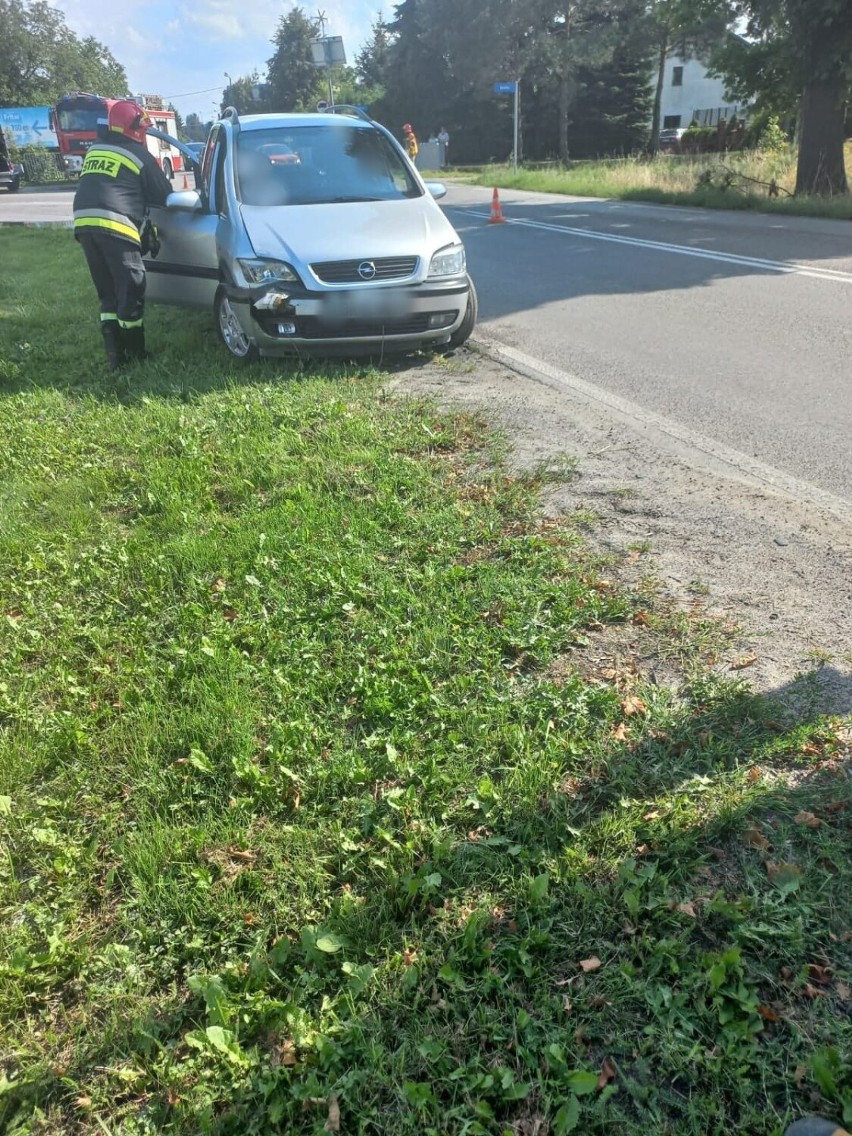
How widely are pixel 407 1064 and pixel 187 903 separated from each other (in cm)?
77

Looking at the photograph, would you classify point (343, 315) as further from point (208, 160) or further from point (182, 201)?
point (208, 160)

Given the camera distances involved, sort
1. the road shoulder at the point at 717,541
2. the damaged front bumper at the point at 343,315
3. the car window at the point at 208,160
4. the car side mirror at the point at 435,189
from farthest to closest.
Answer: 1. the car window at the point at 208,160
2. the car side mirror at the point at 435,189
3. the damaged front bumper at the point at 343,315
4. the road shoulder at the point at 717,541

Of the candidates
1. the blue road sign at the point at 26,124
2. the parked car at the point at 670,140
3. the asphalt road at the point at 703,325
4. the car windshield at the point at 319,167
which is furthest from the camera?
the blue road sign at the point at 26,124

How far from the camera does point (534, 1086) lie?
1831 mm

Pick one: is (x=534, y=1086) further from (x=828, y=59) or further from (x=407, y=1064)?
(x=828, y=59)

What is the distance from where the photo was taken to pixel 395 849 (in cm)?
242

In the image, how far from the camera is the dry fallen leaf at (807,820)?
2373mm

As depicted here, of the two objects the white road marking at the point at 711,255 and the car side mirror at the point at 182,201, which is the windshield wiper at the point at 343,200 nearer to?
the car side mirror at the point at 182,201

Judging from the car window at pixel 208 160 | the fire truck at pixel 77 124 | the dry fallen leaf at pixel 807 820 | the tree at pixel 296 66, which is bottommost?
the dry fallen leaf at pixel 807 820

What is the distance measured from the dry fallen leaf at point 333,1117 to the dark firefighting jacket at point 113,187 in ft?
22.4

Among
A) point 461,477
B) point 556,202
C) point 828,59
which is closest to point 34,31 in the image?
point 556,202

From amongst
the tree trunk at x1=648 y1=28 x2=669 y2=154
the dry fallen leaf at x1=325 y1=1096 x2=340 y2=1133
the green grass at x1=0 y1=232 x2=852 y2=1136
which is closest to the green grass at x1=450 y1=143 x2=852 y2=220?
the green grass at x1=0 y1=232 x2=852 y2=1136

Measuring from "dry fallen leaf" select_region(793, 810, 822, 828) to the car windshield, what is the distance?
21.2 ft

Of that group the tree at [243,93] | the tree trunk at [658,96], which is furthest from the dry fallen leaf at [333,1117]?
the tree at [243,93]
